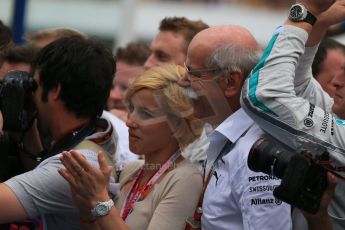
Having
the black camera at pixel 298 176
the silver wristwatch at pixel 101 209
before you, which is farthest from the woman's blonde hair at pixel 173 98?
the black camera at pixel 298 176

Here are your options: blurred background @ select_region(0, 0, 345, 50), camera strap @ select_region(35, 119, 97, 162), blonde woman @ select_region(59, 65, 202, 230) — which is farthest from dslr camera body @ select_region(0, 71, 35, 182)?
blurred background @ select_region(0, 0, 345, 50)

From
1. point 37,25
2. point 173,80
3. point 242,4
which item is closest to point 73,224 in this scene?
point 173,80

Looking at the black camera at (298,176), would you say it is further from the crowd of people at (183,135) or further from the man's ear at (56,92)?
the man's ear at (56,92)

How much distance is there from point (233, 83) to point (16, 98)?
2.91 feet

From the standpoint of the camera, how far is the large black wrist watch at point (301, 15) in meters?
2.91

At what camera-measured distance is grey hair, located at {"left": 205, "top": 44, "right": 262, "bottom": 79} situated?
350 centimetres

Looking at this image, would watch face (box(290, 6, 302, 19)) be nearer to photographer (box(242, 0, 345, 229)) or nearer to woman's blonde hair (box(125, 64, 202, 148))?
photographer (box(242, 0, 345, 229))

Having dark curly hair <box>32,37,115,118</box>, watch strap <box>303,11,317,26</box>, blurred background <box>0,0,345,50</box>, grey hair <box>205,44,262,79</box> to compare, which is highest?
watch strap <box>303,11,317,26</box>

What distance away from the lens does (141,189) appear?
3.64 metres

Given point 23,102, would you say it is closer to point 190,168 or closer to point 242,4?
point 190,168

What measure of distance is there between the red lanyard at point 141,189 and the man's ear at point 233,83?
42cm

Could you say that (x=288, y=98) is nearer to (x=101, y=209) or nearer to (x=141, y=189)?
(x=101, y=209)

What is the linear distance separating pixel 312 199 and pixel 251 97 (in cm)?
43

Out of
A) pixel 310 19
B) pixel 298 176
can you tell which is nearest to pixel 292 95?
pixel 310 19
